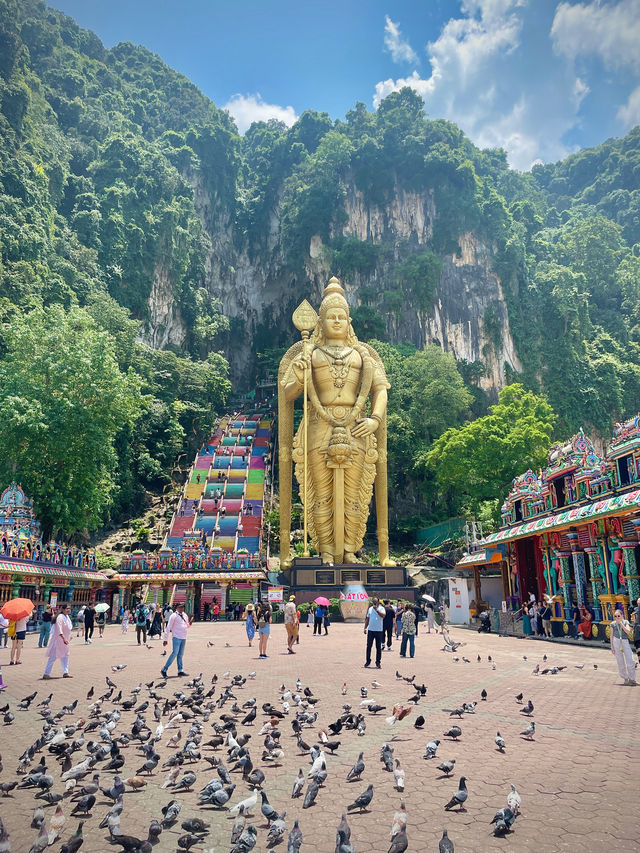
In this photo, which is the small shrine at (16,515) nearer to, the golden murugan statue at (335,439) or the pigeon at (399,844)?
the golden murugan statue at (335,439)

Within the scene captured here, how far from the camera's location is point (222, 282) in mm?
69375

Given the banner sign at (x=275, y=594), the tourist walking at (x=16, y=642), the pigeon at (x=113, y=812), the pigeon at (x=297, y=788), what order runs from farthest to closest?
the banner sign at (x=275, y=594)
the tourist walking at (x=16, y=642)
the pigeon at (x=297, y=788)
the pigeon at (x=113, y=812)

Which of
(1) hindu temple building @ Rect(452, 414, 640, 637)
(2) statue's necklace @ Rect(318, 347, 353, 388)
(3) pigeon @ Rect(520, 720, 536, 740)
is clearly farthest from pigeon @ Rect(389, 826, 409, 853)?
(2) statue's necklace @ Rect(318, 347, 353, 388)

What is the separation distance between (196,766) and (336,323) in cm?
2231

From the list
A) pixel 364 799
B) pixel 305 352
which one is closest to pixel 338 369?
Result: pixel 305 352

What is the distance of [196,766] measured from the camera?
5121 mm

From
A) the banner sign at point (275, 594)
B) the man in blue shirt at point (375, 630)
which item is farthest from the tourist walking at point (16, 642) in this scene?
the banner sign at point (275, 594)

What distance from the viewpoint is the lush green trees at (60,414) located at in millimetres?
25234

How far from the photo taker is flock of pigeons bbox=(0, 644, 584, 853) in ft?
11.6

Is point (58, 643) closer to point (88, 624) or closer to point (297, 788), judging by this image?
point (297, 788)

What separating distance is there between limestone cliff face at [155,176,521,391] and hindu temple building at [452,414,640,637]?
103 ft

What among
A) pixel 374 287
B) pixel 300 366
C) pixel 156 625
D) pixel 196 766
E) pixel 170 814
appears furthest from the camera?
pixel 374 287

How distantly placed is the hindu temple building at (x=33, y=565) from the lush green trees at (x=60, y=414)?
2.85 meters

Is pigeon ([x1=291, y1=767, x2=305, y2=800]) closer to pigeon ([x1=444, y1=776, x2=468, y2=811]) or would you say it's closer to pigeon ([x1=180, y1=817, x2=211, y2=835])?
pigeon ([x1=180, y1=817, x2=211, y2=835])
